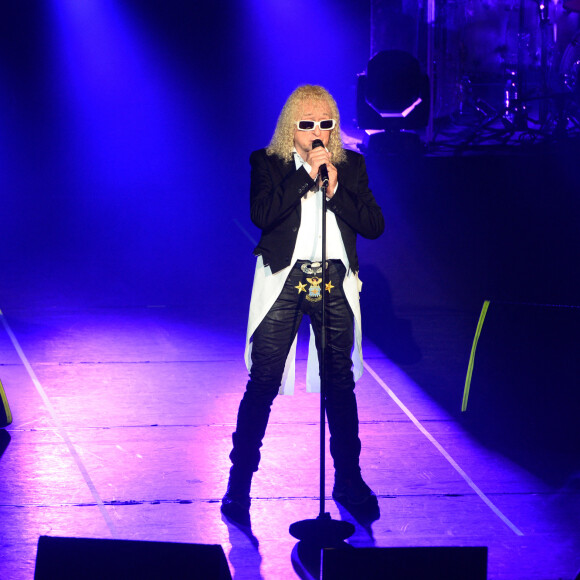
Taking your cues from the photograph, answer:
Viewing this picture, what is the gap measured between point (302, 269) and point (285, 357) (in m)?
0.40

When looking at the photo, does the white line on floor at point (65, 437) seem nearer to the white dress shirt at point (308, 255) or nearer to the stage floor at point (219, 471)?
the stage floor at point (219, 471)

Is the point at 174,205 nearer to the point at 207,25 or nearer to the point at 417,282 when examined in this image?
the point at 207,25

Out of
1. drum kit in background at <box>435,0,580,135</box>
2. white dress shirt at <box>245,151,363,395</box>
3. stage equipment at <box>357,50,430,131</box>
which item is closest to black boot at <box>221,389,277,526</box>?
white dress shirt at <box>245,151,363,395</box>

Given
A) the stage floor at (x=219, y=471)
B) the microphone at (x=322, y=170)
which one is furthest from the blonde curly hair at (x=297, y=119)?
the stage floor at (x=219, y=471)

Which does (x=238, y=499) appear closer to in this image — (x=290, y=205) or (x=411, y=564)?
(x=290, y=205)

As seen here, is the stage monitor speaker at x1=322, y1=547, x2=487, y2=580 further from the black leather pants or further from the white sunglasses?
the white sunglasses

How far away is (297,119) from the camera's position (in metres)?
3.53

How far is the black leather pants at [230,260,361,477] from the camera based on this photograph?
3.64m

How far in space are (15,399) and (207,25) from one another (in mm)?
9266

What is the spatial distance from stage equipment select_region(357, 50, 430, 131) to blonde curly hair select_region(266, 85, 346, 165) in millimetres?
6289

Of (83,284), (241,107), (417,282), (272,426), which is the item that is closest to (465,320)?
(417,282)

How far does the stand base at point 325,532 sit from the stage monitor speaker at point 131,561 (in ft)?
4.76

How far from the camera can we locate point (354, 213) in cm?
352

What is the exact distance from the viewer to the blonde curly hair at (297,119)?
11.6 feet
